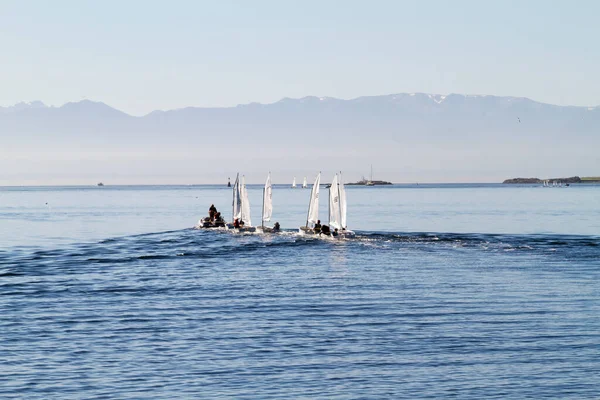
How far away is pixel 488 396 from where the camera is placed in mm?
27156

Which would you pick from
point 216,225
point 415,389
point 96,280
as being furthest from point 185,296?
point 216,225

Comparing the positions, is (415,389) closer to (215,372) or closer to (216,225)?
(215,372)

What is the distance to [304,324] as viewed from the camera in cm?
3916

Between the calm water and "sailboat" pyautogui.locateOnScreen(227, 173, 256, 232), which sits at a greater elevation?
"sailboat" pyautogui.locateOnScreen(227, 173, 256, 232)

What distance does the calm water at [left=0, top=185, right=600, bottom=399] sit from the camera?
2884cm

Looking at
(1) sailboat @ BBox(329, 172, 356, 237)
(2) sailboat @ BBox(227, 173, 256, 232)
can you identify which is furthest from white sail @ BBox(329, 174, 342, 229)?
(2) sailboat @ BBox(227, 173, 256, 232)

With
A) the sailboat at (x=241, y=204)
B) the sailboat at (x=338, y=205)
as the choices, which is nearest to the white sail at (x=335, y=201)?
the sailboat at (x=338, y=205)

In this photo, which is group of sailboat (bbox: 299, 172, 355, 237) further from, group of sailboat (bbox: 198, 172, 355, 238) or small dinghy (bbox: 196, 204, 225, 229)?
small dinghy (bbox: 196, 204, 225, 229)

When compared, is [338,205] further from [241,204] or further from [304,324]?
[304,324]

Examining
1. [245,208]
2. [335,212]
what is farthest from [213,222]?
[335,212]

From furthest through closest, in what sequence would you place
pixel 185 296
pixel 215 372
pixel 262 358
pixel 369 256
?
pixel 369 256, pixel 185 296, pixel 262 358, pixel 215 372

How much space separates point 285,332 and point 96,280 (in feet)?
84.2

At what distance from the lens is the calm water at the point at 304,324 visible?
28844 millimetres

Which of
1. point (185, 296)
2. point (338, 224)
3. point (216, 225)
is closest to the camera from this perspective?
point (185, 296)
